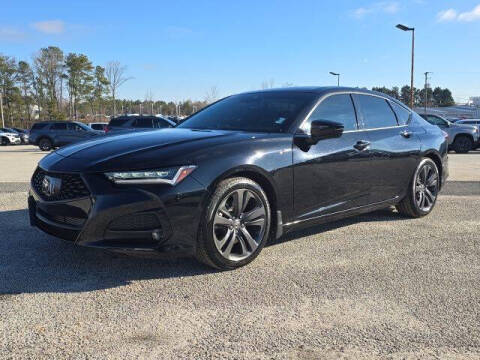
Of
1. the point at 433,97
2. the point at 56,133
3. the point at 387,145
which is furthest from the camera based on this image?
the point at 433,97

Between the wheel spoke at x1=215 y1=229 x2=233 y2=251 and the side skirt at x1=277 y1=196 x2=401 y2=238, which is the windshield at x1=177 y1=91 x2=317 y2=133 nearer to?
the side skirt at x1=277 y1=196 x2=401 y2=238

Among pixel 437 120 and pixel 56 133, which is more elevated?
pixel 437 120

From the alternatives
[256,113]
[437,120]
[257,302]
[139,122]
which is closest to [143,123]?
[139,122]

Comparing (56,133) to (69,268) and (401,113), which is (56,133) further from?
(69,268)

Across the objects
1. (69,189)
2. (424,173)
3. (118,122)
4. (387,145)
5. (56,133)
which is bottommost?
(424,173)

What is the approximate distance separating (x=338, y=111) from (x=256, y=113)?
0.83 meters

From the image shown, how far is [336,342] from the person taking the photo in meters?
2.53

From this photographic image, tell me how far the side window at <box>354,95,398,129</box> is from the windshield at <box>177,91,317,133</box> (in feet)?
2.36

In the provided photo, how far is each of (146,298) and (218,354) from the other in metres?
0.89

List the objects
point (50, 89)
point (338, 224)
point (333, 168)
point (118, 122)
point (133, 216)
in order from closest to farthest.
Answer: point (133, 216), point (333, 168), point (338, 224), point (118, 122), point (50, 89)

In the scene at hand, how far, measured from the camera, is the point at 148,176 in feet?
10.6

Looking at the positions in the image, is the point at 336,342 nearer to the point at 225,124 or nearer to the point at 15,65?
the point at 225,124

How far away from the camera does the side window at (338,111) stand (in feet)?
14.5

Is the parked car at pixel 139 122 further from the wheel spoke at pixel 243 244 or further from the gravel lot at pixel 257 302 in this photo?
the wheel spoke at pixel 243 244
